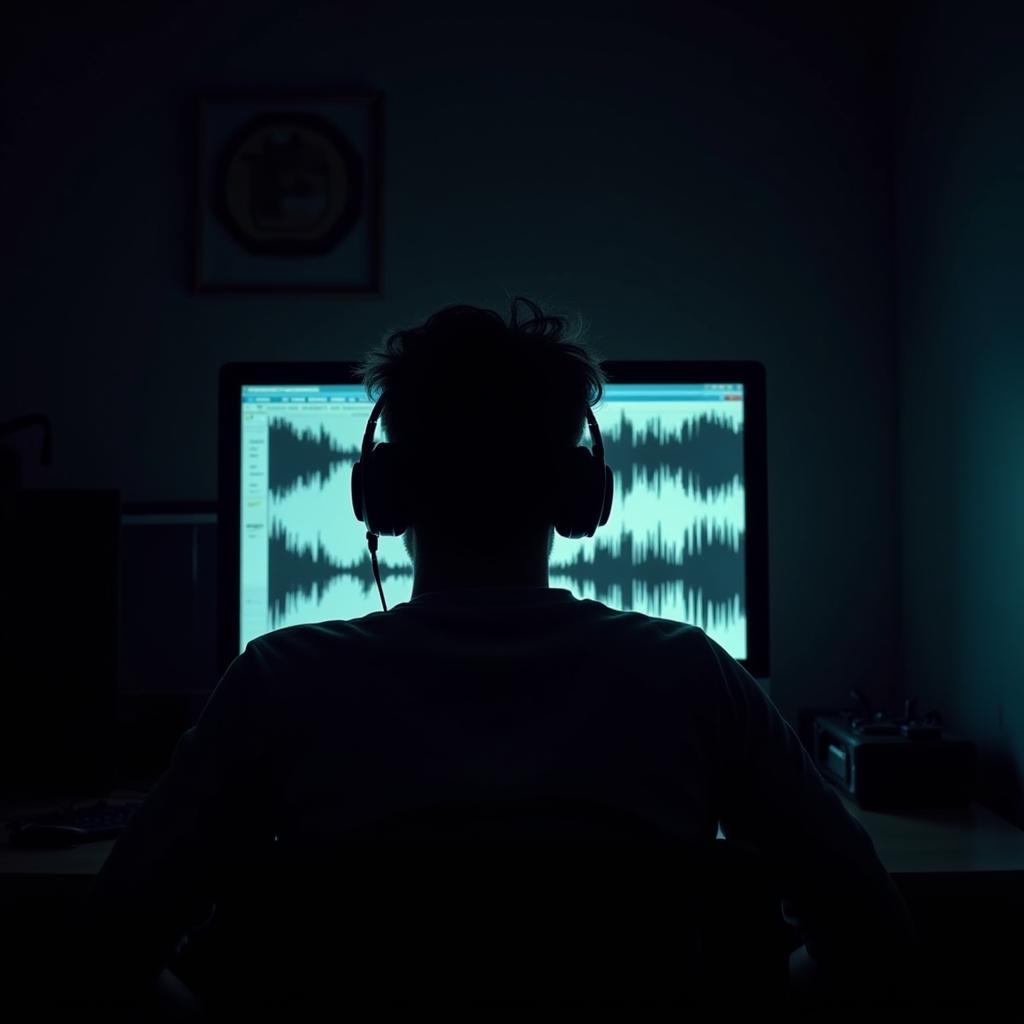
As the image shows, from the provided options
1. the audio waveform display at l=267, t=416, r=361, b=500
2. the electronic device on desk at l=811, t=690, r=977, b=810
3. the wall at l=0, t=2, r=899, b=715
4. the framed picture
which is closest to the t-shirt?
the electronic device on desk at l=811, t=690, r=977, b=810

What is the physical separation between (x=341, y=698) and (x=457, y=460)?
0.76 ft

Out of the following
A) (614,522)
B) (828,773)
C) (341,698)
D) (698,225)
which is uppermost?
(698,225)

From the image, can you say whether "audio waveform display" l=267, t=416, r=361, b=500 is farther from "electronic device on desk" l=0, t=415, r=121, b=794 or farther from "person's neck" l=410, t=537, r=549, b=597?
"person's neck" l=410, t=537, r=549, b=597

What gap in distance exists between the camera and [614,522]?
127cm

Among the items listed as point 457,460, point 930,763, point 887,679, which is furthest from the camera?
point 887,679

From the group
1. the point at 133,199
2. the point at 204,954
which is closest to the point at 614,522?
the point at 204,954

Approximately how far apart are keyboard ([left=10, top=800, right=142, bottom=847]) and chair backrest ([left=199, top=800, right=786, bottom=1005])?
53cm

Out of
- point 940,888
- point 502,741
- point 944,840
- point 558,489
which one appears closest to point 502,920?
point 502,741

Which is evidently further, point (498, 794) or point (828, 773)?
point (828, 773)

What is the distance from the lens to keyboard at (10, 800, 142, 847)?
0.98 meters

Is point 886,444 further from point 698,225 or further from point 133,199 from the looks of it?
point 133,199

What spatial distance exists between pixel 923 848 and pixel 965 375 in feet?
2.23

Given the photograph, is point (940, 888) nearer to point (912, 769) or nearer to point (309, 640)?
point (912, 769)

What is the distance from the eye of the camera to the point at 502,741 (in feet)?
2.05
